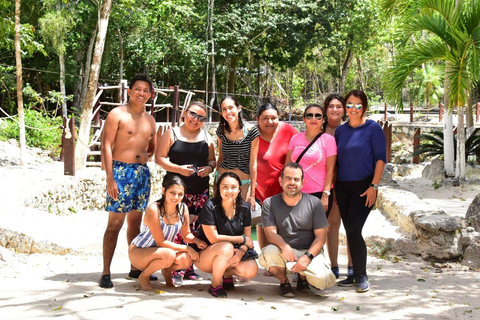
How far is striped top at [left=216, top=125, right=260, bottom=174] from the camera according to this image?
4.76 metres

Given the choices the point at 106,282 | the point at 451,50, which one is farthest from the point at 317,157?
the point at 451,50

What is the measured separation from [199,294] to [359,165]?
1608mm

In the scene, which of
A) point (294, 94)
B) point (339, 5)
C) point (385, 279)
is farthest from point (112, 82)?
point (385, 279)

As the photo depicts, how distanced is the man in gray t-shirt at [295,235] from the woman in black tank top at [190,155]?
64cm

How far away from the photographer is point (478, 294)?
4504mm

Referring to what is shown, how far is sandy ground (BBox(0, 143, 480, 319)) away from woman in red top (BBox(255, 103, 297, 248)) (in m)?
0.80

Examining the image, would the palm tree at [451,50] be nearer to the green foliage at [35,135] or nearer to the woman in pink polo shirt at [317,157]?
the woman in pink polo shirt at [317,157]

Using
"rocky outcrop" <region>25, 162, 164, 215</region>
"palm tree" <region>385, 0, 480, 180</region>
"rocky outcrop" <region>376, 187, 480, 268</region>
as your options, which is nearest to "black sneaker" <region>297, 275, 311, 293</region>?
"rocky outcrop" <region>376, 187, 480, 268</region>

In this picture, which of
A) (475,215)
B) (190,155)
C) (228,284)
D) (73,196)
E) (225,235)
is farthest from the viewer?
(73,196)

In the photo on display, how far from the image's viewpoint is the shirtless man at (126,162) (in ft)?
14.6

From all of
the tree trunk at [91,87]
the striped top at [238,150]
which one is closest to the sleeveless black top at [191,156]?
the striped top at [238,150]

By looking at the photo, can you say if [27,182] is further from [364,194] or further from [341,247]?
[364,194]

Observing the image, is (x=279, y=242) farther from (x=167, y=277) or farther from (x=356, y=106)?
(x=356, y=106)

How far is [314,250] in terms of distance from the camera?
14.0 ft
